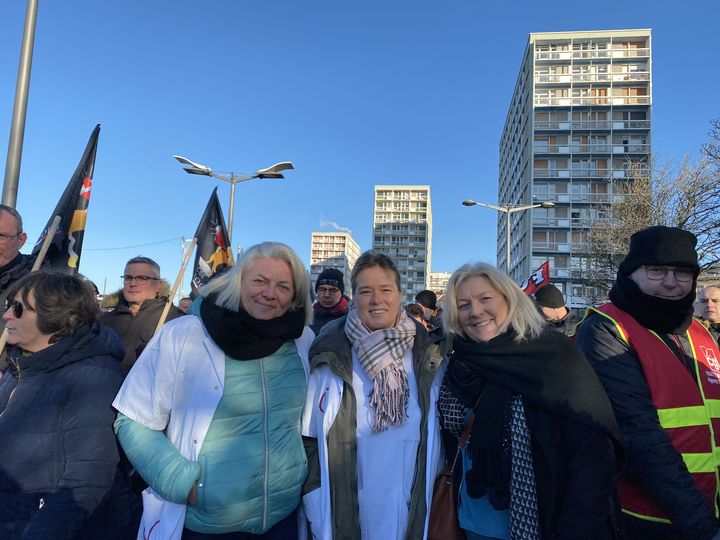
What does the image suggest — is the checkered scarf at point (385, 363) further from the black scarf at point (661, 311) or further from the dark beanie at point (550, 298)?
the dark beanie at point (550, 298)

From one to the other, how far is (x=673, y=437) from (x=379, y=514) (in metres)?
1.51

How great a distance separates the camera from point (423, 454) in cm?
242

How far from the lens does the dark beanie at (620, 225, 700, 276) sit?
2.38 meters

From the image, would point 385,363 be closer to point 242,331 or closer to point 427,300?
point 242,331

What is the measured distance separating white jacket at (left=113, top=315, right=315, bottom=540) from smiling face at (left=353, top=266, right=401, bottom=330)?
842mm

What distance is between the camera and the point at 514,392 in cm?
225

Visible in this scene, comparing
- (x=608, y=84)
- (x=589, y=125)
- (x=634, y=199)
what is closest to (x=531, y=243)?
(x=589, y=125)

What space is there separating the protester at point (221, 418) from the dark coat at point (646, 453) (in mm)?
1597

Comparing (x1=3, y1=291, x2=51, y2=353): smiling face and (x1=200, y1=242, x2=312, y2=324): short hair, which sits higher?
(x1=200, y1=242, x2=312, y2=324): short hair

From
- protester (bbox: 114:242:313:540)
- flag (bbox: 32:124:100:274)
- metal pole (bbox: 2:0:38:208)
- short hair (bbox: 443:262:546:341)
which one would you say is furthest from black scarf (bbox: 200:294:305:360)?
metal pole (bbox: 2:0:38:208)

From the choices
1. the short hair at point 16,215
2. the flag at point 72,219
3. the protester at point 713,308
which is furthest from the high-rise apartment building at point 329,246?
the short hair at point 16,215

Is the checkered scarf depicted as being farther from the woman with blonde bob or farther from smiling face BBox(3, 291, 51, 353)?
smiling face BBox(3, 291, 51, 353)

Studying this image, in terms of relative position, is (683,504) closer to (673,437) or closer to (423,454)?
(673,437)

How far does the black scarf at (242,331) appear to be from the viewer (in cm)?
227
